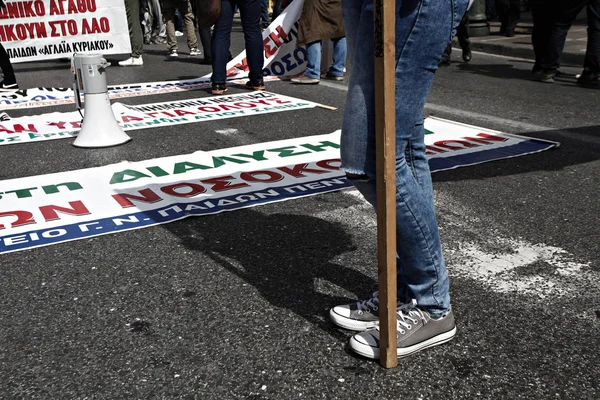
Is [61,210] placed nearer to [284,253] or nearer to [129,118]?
[284,253]

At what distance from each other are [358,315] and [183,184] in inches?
82.5

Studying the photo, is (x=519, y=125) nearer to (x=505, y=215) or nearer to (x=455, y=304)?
(x=505, y=215)

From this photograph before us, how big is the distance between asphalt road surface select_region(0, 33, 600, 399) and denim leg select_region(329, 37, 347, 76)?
14.2 feet

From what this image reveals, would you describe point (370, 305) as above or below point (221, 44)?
below

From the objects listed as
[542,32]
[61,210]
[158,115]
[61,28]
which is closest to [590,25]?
[542,32]

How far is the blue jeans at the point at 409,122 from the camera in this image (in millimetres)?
1981

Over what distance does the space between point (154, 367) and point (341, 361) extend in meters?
0.60

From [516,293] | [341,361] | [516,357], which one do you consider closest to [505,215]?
[516,293]

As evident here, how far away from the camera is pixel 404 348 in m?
2.19

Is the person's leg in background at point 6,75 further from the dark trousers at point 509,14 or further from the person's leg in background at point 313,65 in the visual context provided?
the dark trousers at point 509,14

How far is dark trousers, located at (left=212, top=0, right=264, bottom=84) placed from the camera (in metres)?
7.53

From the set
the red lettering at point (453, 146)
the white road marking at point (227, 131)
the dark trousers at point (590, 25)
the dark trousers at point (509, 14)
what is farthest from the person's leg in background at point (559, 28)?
the dark trousers at point (509, 14)

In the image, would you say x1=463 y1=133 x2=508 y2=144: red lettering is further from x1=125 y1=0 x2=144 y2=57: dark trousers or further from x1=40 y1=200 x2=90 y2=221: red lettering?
x1=125 y1=0 x2=144 y2=57: dark trousers

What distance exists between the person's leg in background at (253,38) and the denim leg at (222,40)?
9cm
